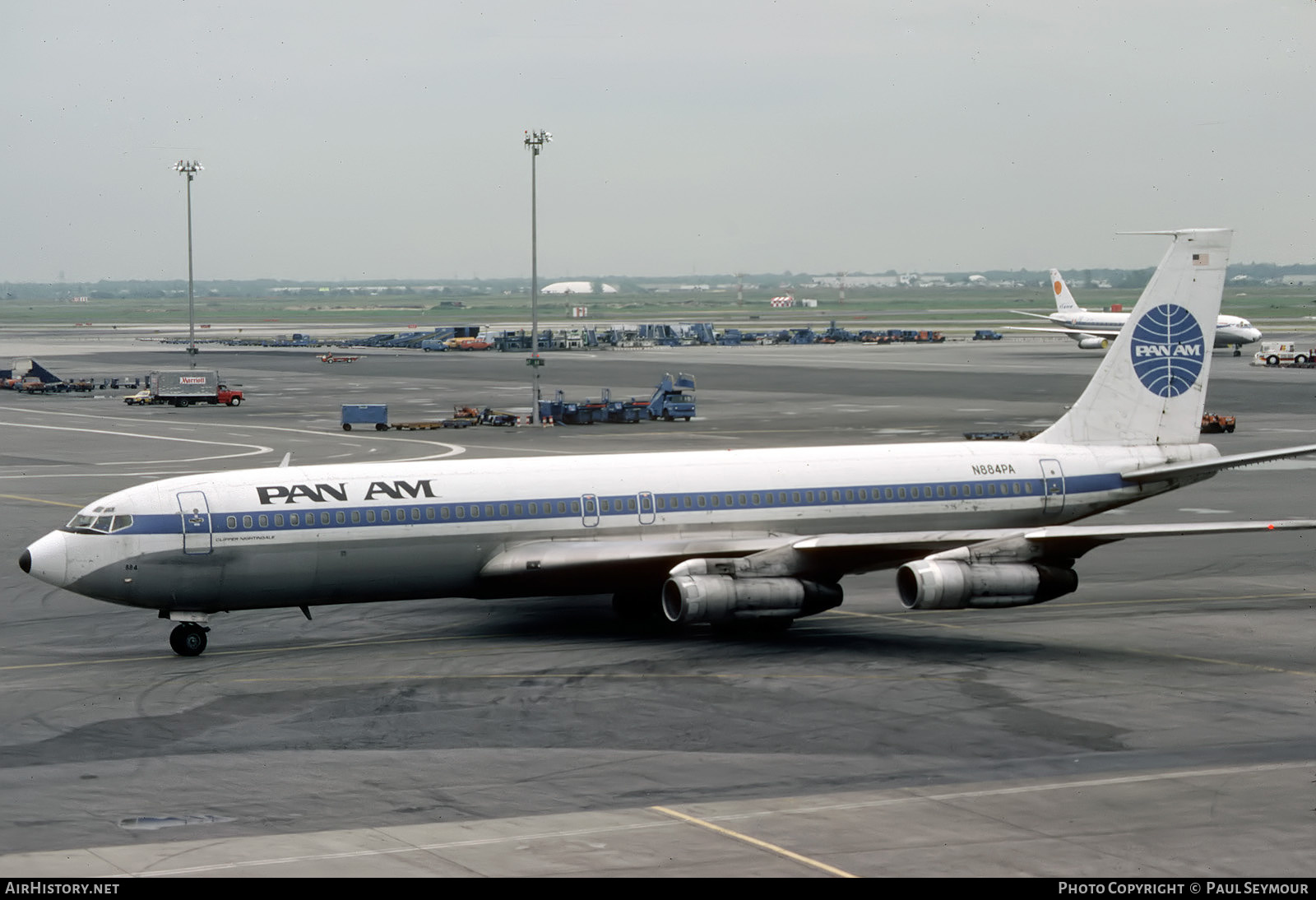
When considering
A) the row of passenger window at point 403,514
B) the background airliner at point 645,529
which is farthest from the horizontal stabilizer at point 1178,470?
the row of passenger window at point 403,514

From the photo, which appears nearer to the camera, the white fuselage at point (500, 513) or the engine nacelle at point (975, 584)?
the engine nacelle at point (975, 584)

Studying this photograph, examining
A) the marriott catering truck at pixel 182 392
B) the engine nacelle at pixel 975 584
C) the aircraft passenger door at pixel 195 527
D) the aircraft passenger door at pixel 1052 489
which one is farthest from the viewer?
the marriott catering truck at pixel 182 392

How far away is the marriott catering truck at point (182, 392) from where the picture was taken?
383 feet

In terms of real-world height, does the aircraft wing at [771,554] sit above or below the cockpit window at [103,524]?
below

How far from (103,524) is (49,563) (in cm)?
150

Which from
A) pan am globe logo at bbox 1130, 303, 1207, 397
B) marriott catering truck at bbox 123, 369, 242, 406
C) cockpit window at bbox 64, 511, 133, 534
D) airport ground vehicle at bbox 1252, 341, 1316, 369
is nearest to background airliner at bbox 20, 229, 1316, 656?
cockpit window at bbox 64, 511, 133, 534

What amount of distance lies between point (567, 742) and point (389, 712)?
4493 mm

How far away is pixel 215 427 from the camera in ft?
320

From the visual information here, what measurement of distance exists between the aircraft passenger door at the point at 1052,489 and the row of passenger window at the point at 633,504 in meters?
0.46

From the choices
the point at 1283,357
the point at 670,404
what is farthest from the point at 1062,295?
the point at 670,404

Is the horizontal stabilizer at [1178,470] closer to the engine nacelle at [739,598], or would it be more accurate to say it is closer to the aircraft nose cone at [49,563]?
the engine nacelle at [739,598]

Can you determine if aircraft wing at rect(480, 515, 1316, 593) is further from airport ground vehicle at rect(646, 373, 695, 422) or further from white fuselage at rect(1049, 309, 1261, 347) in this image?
white fuselage at rect(1049, 309, 1261, 347)

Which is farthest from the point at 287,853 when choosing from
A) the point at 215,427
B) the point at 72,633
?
the point at 215,427
